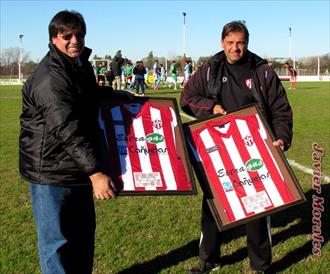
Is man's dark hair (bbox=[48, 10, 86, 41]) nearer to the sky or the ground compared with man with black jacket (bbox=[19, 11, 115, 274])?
nearer to the sky

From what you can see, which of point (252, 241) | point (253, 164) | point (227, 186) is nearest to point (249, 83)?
point (253, 164)

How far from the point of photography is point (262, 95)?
155 inches

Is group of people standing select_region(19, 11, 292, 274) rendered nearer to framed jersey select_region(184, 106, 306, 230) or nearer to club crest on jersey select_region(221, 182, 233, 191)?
framed jersey select_region(184, 106, 306, 230)

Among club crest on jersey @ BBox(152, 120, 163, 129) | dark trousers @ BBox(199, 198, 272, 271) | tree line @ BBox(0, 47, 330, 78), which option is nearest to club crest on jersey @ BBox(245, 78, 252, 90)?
club crest on jersey @ BBox(152, 120, 163, 129)

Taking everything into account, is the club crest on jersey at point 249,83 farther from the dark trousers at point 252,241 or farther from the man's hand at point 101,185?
the man's hand at point 101,185

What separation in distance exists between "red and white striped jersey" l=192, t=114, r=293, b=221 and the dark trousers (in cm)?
45

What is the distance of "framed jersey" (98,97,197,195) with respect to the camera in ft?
11.2

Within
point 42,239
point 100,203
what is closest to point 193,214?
point 100,203

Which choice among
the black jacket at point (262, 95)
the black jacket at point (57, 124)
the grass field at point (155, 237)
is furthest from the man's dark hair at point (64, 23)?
the grass field at point (155, 237)

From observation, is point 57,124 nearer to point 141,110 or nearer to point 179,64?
point 141,110

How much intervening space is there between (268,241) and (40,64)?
241cm

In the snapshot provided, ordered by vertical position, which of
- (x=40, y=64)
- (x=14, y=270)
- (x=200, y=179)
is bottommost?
(x=14, y=270)

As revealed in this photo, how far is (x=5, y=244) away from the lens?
15.7ft

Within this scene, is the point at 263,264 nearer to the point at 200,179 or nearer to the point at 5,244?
the point at 200,179
